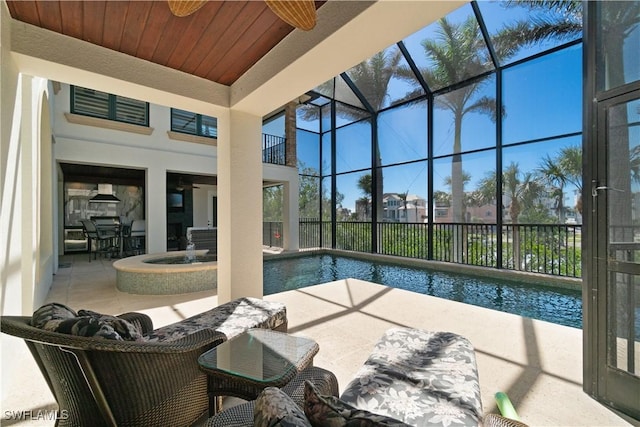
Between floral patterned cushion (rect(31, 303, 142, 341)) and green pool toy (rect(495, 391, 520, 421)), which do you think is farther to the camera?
green pool toy (rect(495, 391, 520, 421))

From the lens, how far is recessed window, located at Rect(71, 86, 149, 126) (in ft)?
20.1

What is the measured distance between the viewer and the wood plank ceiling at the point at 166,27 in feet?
6.07

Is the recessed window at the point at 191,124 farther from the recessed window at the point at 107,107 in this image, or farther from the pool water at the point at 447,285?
the pool water at the point at 447,285

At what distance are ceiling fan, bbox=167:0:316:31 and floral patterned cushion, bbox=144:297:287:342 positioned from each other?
1901mm

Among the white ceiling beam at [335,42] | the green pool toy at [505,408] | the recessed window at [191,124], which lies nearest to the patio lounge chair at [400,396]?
the green pool toy at [505,408]

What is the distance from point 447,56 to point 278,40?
613 centimetres

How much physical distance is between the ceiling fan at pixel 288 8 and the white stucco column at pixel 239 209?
1.70 m

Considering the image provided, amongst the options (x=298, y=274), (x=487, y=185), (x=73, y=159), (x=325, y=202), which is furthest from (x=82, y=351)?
(x=325, y=202)

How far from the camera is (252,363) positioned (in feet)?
4.68

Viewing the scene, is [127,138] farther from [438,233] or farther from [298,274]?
[438,233]

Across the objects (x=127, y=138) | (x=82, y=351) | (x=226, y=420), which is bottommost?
(x=226, y=420)

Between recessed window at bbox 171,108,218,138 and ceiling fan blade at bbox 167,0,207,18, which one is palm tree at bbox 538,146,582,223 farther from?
recessed window at bbox 171,108,218,138

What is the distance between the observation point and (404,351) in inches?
64.1

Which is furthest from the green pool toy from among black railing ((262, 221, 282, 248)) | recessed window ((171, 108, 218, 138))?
black railing ((262, 221, 282, 248))
